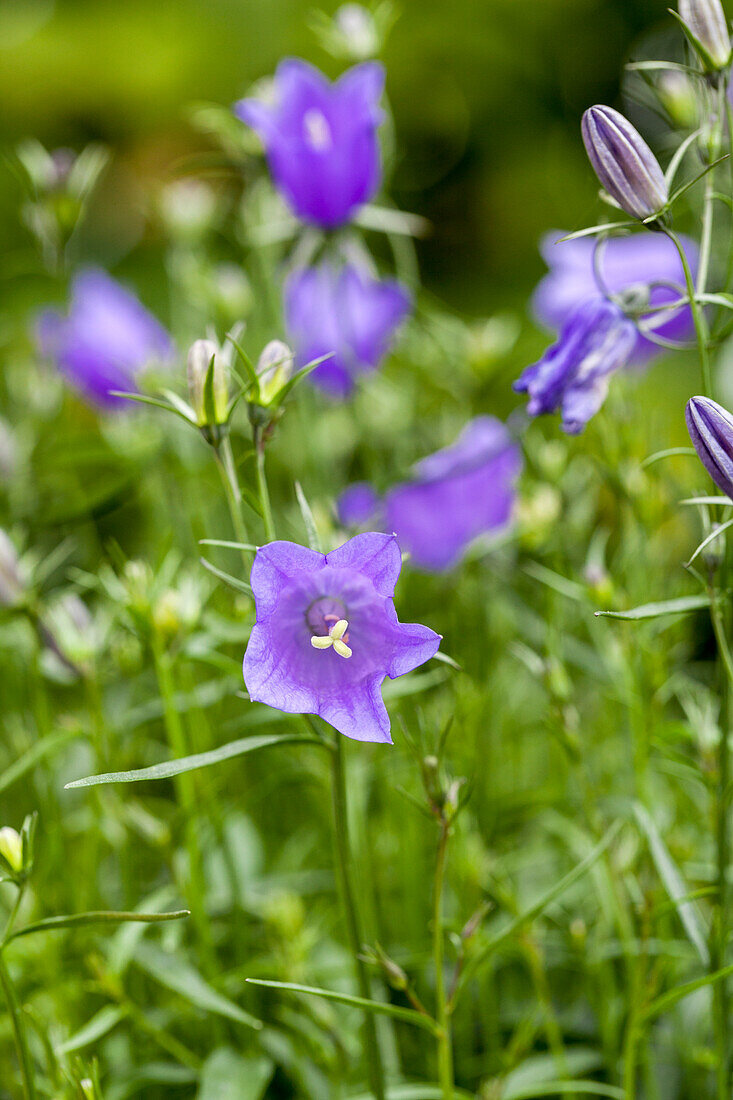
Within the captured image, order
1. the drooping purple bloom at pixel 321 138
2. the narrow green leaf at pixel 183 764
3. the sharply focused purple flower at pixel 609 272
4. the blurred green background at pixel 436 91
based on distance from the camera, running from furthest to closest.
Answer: the blurred green background at pixel 436 91
the sharply focused purple flower at pixel 609 272
the drooping purple bloom at pixel 321 138
the narrow green leaf at pixel 183 764

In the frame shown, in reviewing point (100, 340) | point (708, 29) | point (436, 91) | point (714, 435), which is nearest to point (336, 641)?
point (714, 435)

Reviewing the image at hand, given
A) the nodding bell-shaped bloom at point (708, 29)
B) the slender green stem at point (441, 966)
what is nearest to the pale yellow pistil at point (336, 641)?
the slender green stem at point (441, 966)

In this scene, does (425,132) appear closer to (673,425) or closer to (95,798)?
(673,425)

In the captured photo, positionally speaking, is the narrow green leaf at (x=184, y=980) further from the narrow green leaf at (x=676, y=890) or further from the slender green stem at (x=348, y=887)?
the narrow green leaf at (x=676, y=890)

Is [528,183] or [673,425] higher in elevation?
[528,183]

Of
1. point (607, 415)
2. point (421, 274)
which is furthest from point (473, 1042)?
point (421, 274)

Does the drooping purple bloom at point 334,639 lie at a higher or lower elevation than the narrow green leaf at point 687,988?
higher

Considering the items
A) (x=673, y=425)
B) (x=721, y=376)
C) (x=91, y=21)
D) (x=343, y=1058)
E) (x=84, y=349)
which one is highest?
(x=91, y=21)

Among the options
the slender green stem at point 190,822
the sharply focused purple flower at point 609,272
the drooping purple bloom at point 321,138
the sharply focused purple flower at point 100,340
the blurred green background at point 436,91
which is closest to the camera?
the slender green stem at point 190,822
